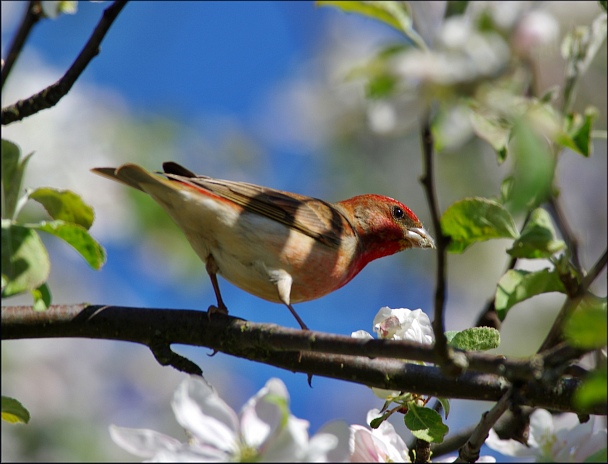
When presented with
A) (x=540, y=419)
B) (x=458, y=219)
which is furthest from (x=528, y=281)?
(x=540, y=419)

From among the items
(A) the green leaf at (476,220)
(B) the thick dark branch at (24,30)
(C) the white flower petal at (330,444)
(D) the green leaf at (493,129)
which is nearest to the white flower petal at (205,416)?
(C) the white flower petal at (330,444)

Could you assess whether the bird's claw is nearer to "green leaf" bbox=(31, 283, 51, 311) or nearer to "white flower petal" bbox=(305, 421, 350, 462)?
"green leaf" bbox=(31, 283, 51, 311)

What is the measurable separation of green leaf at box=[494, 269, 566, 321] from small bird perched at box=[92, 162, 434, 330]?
1.98m

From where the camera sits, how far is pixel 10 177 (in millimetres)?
2680

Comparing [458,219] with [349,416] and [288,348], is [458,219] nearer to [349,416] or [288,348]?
[288,348]

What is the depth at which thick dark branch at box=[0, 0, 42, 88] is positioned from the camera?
3290 mm

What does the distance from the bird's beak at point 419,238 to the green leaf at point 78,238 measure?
3.39 m

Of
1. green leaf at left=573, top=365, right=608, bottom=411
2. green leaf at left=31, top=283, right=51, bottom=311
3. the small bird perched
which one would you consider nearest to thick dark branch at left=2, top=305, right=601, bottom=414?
green leaf at left=31, top=283, right=51, bottom=311

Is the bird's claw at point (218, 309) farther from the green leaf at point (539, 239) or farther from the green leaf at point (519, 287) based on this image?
the green leaf at point (539, 239)

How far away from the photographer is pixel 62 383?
276 inches

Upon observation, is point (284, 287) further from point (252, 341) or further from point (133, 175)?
point (252, 341)

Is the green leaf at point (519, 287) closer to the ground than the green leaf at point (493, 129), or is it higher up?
closer to the ground

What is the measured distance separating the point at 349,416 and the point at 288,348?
681cm

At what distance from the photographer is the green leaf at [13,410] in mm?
2678
